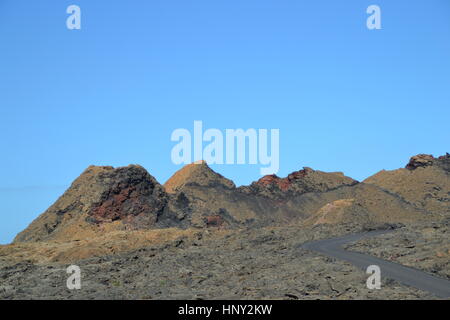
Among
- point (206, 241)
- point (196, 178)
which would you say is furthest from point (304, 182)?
point (206, 241)

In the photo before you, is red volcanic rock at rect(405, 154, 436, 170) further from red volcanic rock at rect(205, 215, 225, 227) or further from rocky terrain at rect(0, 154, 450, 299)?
red volcanic rock at rect(205, 215, 225, 227)

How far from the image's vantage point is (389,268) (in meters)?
33.6

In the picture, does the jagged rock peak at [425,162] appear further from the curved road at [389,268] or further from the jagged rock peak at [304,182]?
the curved road at [389,268]

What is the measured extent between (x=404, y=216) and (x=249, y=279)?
6167cm

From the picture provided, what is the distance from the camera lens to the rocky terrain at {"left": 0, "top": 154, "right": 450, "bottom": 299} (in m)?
30.7

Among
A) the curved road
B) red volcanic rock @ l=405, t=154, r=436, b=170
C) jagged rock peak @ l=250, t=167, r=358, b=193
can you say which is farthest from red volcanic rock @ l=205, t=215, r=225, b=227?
red volcanic rock @ l=405, t=154, r=436, b=170

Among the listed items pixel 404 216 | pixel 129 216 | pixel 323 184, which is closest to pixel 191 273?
pixel 129 216

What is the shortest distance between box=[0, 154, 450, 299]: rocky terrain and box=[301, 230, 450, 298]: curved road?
106 cm

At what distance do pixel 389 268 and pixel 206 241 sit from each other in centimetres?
2087

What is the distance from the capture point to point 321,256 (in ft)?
127

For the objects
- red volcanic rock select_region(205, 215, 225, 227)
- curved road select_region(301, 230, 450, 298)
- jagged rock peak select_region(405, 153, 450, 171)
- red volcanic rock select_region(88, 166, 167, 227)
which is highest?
jagged rock peak select_region(405, 153, 450, 171)

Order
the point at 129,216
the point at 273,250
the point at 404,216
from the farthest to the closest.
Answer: the point at 404,216, the point at 129,216, the point at 273,250
